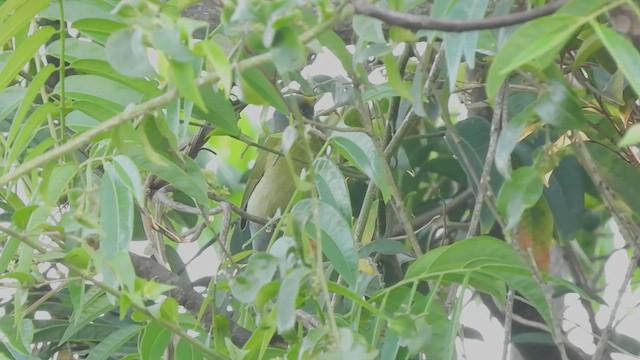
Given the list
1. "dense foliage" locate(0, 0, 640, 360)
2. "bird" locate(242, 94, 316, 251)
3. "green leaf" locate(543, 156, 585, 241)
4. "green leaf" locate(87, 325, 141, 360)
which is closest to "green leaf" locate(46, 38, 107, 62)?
"dense foliage" locate(0, 0, 640, 360)

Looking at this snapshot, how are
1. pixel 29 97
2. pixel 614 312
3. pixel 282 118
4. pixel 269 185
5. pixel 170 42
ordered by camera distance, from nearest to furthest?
pixel 170 42 < pixel 29 97 < pixel 614 312 < pixel 282 118 < pixel 269 185

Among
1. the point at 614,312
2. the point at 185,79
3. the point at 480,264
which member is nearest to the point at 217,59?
the point at 185,79

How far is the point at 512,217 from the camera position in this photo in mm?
710

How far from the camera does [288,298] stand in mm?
620

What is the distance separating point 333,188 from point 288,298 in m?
0.22

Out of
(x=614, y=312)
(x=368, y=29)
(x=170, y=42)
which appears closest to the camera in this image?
(x=170, y=42)

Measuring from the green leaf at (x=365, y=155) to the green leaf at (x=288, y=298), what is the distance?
0.19 m

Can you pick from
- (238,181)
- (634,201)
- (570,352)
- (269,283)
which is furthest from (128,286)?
(238,181)

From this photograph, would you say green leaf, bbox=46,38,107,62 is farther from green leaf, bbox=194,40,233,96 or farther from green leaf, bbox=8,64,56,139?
green leaf, bbox=194,40,233,96

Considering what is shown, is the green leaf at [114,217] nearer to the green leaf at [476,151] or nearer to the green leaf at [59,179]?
the green leaf at [59,179]

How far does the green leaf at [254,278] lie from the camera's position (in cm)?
67

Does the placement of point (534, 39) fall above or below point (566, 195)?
above

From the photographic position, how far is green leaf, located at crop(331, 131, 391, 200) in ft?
2.64

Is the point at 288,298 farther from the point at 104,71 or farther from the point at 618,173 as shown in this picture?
the point at 618,173
